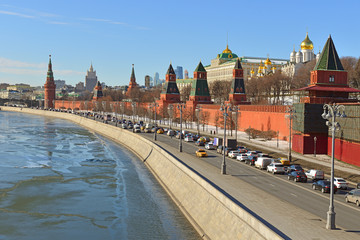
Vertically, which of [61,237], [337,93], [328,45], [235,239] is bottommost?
[61,237]

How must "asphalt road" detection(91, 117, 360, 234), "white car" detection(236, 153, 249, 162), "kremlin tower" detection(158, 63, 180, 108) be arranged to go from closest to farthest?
"asphalt road" detection(91, 117, 360, 234) → "white car" detection(236, 153, 249, 162) → "kremlin tower" detection(158, 63, 180, 108)

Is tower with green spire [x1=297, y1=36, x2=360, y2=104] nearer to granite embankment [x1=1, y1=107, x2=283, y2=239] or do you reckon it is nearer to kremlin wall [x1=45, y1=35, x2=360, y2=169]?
kremlin wall [x1=45, y1=35, x2=360, y2=169]

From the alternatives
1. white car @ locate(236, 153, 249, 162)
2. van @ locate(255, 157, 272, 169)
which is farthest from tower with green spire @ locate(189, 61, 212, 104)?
van @ locate(255, 157, 272, 169)

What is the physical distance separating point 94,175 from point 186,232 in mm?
24032

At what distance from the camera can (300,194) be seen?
33219 mm

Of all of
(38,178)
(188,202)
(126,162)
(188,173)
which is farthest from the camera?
(126,162)

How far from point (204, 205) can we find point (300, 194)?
778 cm

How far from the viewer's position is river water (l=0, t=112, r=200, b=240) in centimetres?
3154

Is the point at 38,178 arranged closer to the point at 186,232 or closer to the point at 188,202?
the point at 188,202

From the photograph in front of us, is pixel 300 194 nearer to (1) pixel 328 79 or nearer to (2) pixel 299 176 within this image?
(2) pixel 299 176

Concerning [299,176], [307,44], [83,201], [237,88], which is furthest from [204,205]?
[307,44]

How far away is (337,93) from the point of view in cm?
5997

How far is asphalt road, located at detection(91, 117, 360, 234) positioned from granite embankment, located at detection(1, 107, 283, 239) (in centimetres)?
404

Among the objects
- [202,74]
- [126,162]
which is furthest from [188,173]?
[202,74]
